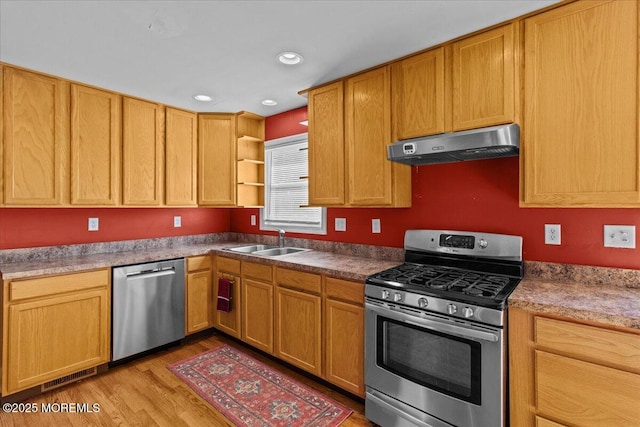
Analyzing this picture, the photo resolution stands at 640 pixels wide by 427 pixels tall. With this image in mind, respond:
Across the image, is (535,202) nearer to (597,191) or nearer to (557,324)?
(597,191)

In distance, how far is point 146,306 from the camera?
9.74 feet

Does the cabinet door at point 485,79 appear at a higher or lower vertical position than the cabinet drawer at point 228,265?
higher

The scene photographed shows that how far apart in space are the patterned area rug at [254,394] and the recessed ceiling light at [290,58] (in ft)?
8.07

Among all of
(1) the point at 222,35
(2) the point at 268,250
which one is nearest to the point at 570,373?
(1) the point at 222,35

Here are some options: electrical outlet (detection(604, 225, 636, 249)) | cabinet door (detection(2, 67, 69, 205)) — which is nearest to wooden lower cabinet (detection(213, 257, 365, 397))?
electrical outlet (detection(604, 225, 636, 249))

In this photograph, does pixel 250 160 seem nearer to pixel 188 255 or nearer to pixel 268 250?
pixel 268 250

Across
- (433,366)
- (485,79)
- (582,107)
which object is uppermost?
(485,79)

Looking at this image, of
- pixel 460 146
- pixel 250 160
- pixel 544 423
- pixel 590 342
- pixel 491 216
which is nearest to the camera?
pixel 590 342

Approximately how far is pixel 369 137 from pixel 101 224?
2.76 meters

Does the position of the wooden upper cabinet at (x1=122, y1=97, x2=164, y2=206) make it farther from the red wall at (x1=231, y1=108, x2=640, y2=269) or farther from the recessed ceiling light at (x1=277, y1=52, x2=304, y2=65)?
the red wall at (x1=231, y1=108, x2=640, y2=269)

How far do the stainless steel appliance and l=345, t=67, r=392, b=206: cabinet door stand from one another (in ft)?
2.03

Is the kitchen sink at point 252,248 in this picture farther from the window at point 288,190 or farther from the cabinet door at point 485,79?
the cabinet door at point 485,79

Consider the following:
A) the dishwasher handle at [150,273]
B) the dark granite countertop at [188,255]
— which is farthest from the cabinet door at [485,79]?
the dishwasher handle at [150,273]

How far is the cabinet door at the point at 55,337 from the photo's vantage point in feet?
7.49
